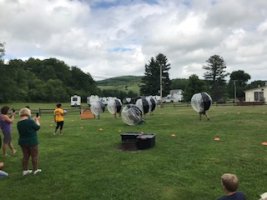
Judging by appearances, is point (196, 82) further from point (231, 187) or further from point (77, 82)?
point (231, 187)

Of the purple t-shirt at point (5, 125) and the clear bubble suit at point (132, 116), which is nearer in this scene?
the purple t-shirt at point (5, 125)

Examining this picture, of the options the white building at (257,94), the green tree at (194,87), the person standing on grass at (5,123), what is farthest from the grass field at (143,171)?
the green tree at (194,87)

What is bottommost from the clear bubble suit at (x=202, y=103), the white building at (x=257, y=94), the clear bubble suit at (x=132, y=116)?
the clear bubble suit at (x=132, y=116)

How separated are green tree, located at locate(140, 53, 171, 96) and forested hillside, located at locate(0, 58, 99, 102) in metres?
26.4

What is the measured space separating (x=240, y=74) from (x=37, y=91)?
→ 254 feet

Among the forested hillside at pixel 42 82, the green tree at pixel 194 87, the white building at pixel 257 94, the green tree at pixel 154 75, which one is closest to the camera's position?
the white building at pixel 257 94

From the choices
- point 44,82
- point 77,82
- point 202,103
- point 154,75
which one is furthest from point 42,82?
point 202,103

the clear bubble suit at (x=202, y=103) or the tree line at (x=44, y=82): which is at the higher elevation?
the tree line at (x=44, y=82)

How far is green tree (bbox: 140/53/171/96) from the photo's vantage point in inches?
4594

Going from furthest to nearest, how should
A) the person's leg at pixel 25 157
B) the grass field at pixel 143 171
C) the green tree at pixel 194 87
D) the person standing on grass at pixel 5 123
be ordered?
the green tree at pixel 194 87
the person standing on grass at pixel 5 123
the person's leg at pixel 25 157
the grass field at pixel 143 171

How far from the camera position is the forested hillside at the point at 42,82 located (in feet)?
284

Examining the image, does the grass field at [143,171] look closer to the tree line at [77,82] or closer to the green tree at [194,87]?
the tree line at [77,82]

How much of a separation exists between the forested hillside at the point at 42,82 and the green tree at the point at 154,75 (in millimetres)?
26405

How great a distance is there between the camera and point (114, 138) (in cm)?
1902
